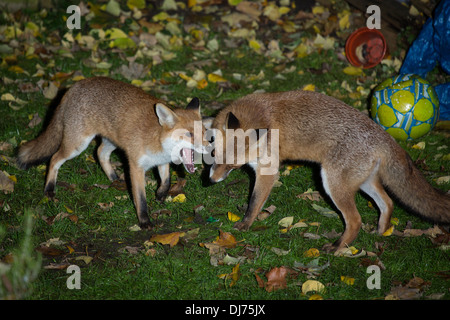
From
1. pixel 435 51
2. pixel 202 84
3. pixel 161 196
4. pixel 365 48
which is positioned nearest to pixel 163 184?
pixel 161 196

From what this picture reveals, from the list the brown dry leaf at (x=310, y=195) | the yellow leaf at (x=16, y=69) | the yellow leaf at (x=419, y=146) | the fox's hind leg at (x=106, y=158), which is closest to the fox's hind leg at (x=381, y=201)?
the brown dry leaf at (x=310, y=195)

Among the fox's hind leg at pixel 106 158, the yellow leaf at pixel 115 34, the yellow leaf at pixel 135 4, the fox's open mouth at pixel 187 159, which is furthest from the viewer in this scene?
the yellow leaf at pixel 135 4

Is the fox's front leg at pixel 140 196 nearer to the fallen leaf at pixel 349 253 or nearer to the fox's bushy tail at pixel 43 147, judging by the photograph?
the fox's bushy tail at pixel 43 147

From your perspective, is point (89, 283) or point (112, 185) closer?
point (89, 283)

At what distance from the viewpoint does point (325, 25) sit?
944 cm

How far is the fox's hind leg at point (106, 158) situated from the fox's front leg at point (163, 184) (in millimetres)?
739

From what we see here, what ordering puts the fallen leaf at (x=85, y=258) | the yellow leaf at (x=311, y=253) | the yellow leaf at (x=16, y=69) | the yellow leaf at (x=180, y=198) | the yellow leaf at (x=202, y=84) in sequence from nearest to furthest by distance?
the fallen leaf at (x=85, y=258) → the yellow leaf at (x=311, y=253) → the yellow leaf at (x=180, y=198) → the yellow leaf at (x=202, y=84) → the yellow leaf at (x=16, y=69)

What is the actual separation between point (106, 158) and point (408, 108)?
429 centimetres

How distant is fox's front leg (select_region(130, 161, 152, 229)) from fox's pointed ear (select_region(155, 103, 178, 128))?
2.02ft

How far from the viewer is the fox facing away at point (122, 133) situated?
512cm

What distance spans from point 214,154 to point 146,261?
1360 millimetres

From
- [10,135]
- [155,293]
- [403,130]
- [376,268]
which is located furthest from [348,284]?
[10,135]
